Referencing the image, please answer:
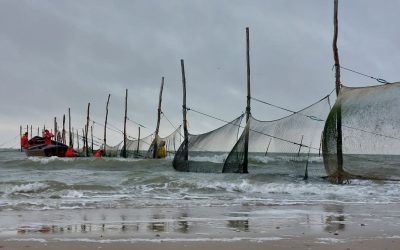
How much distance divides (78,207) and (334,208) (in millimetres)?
5595

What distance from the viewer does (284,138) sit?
16.5 m

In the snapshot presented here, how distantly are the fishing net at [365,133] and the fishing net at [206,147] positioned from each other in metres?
4.20

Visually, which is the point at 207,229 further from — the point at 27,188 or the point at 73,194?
the point at 27,188

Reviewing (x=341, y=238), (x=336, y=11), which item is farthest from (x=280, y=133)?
(x=341, y=238)

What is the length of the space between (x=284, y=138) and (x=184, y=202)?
599 centimetres

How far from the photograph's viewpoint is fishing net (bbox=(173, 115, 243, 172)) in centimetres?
1870

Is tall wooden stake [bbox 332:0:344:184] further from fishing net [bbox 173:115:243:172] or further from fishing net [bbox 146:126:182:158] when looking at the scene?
fishing net [bbox 146:126:182:158]

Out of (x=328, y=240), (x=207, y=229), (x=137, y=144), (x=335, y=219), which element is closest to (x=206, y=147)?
(x=335, y=219)

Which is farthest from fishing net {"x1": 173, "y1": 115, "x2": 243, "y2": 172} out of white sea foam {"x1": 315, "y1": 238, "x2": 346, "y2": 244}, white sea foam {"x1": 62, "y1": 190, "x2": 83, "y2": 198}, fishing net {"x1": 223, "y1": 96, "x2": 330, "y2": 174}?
white sea foam {"x1": 315, "y1": 238, "x2": 346, "y2": 244}

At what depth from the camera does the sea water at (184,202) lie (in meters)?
7.82

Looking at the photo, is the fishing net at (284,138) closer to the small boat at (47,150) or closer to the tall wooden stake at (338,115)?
the tall wooden stake at (338,115)

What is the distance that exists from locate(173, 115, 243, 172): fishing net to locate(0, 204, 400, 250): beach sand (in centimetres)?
843

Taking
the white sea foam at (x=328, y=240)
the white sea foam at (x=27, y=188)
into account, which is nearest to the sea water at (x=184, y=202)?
the white sea foam at (x=27, y=188)

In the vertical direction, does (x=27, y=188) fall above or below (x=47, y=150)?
below
